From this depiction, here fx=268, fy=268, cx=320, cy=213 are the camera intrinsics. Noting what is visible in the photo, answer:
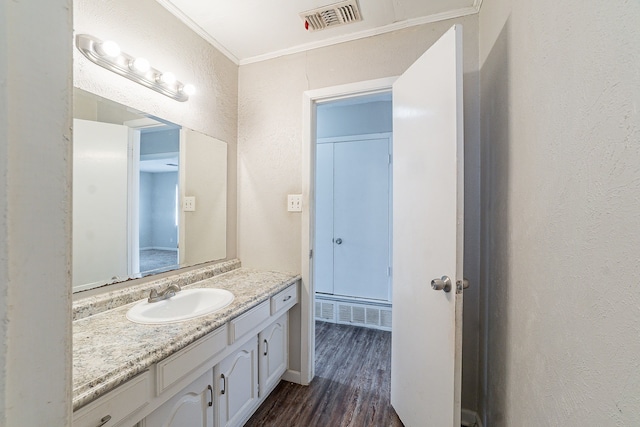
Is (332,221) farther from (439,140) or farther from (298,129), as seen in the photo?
(439,140)

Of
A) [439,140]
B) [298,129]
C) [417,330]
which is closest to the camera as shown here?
[439,140]

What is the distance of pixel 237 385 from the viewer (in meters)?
1.41

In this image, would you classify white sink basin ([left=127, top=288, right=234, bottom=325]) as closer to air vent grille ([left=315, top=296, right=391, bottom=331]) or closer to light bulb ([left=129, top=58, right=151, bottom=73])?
light bulb ([left=129, top=58, right=151, bottom=73])

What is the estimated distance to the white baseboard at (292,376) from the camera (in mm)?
1908

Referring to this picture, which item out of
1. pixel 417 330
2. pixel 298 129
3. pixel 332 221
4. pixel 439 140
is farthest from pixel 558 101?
pixel 332 221

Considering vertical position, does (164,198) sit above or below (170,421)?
above

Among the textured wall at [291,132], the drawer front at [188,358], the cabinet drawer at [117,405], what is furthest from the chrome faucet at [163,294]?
the textured wall at [291,132]

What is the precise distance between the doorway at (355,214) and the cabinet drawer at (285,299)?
1225mm

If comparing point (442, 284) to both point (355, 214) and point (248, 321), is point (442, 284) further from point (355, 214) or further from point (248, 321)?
point (355, 214)

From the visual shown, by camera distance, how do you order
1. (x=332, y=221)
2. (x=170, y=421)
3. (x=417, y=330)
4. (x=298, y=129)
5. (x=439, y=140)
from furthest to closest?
(x=332, y=221) → (x=298, y=129) → (x=417, y=330) → (x=439, y=140) → (x=170, y=421)

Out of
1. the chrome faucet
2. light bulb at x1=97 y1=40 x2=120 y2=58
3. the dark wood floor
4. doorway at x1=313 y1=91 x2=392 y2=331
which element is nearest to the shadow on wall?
the dark wood floor

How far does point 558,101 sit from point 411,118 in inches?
30.2

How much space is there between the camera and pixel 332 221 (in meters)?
3.05

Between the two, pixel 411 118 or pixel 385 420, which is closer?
pixel 411 118
